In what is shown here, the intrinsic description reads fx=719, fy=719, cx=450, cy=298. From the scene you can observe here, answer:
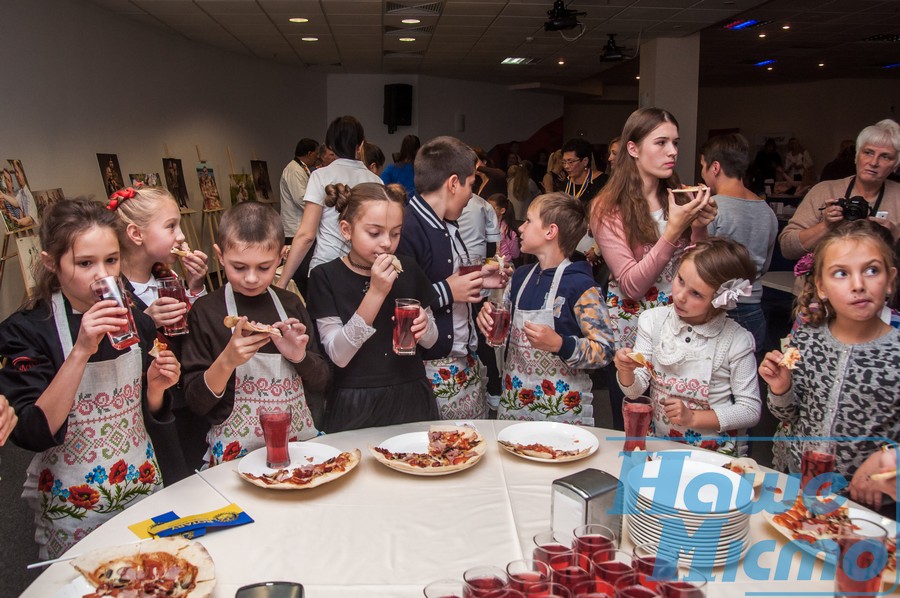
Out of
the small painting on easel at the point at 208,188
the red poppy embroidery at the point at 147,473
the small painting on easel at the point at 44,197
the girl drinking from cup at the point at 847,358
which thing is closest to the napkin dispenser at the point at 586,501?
the girl drinking from cup at the point at 847,358

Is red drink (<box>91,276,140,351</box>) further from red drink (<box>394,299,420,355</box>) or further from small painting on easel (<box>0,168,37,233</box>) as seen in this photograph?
small painting on easel (<box>0,168,37,233</box>)

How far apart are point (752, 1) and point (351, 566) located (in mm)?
7533

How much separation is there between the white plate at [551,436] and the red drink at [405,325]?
0.42 metres

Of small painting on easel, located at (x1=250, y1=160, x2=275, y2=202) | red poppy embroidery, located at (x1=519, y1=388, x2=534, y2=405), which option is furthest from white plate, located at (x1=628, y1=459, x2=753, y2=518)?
small painting on easel, located at (x1=250, y1=160, x2=275, y2=202)

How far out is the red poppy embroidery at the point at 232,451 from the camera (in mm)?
2166

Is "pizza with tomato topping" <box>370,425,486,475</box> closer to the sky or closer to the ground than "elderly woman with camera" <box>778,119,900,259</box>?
closer to the ground

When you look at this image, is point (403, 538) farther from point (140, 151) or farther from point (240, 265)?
point (140, 151)

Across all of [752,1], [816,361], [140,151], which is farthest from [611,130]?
[816,361]

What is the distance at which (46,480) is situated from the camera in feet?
6.46

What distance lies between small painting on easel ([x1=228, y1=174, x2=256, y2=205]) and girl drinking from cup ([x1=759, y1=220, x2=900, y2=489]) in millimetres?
9271

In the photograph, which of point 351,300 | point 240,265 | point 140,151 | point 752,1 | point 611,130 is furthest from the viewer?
point 611,130

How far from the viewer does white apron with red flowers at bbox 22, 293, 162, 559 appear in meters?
1.94

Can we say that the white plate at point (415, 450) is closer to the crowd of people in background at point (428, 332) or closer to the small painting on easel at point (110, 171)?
the crowd of people in background at point (428, 332)

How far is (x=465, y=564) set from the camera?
147 cm
